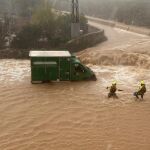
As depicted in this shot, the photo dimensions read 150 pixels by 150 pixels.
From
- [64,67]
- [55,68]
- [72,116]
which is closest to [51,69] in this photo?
[55,68]

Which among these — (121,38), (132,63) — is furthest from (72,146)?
(121,38)

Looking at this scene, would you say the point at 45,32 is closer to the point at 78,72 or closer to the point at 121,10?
the point at 78,72

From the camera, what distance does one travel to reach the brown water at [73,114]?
17.1 meters

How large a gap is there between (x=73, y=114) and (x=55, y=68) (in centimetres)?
633

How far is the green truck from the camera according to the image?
25.9 metres

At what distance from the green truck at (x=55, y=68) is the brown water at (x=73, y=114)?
1.89 feet

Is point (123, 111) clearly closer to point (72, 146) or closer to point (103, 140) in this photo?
point (103, 140)

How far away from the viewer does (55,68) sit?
26047 millimetres

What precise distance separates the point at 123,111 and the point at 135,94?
7.46ft

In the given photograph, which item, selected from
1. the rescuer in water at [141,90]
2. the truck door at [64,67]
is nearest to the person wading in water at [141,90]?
the rescuer in water at [141,90]

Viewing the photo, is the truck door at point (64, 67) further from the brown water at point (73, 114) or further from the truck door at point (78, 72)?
the brown water at point (73, 114)

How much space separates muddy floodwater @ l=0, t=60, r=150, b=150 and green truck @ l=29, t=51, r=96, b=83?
0.59 meters

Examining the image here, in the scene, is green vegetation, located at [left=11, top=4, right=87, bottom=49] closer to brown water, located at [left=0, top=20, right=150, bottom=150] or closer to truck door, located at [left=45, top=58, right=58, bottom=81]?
brown water, located at [left=0, top=20, right=150, bottom=150]

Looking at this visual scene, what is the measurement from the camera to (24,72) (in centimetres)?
3050
